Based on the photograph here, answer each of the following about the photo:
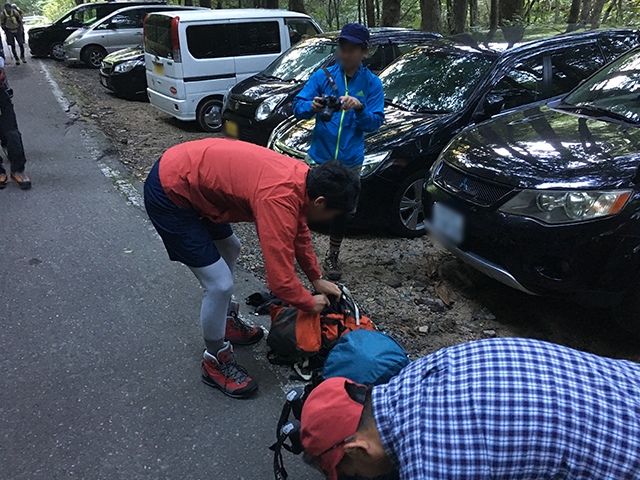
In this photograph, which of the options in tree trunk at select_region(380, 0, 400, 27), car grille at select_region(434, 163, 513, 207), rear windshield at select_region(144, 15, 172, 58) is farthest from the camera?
tree trunk at select_region(380, 0, 400, 27)

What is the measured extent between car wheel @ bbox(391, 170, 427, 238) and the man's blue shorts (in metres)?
2.31

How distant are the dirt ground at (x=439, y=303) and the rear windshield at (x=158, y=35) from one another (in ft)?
15.1

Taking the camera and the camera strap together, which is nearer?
the camera

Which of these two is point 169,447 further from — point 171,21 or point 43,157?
point 171,21

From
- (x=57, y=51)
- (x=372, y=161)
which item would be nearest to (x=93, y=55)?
(x=57, y=51)

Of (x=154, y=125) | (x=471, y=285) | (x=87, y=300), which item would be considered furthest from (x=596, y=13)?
(x=87, y=300)

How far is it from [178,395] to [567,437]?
212 cm

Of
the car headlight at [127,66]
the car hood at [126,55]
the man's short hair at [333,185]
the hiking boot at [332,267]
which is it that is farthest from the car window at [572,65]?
the car hood at [126,55]

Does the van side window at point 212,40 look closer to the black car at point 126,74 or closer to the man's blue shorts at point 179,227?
the black car at point 126,74

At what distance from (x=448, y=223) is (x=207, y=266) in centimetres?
175

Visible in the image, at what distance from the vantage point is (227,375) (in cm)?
281

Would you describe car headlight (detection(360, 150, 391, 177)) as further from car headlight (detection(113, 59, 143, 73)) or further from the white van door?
car headlight (detection(113, 59, 143, 73))

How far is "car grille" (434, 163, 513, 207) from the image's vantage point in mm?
3119

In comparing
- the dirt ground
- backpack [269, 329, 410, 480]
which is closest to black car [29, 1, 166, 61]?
the dirt ground
